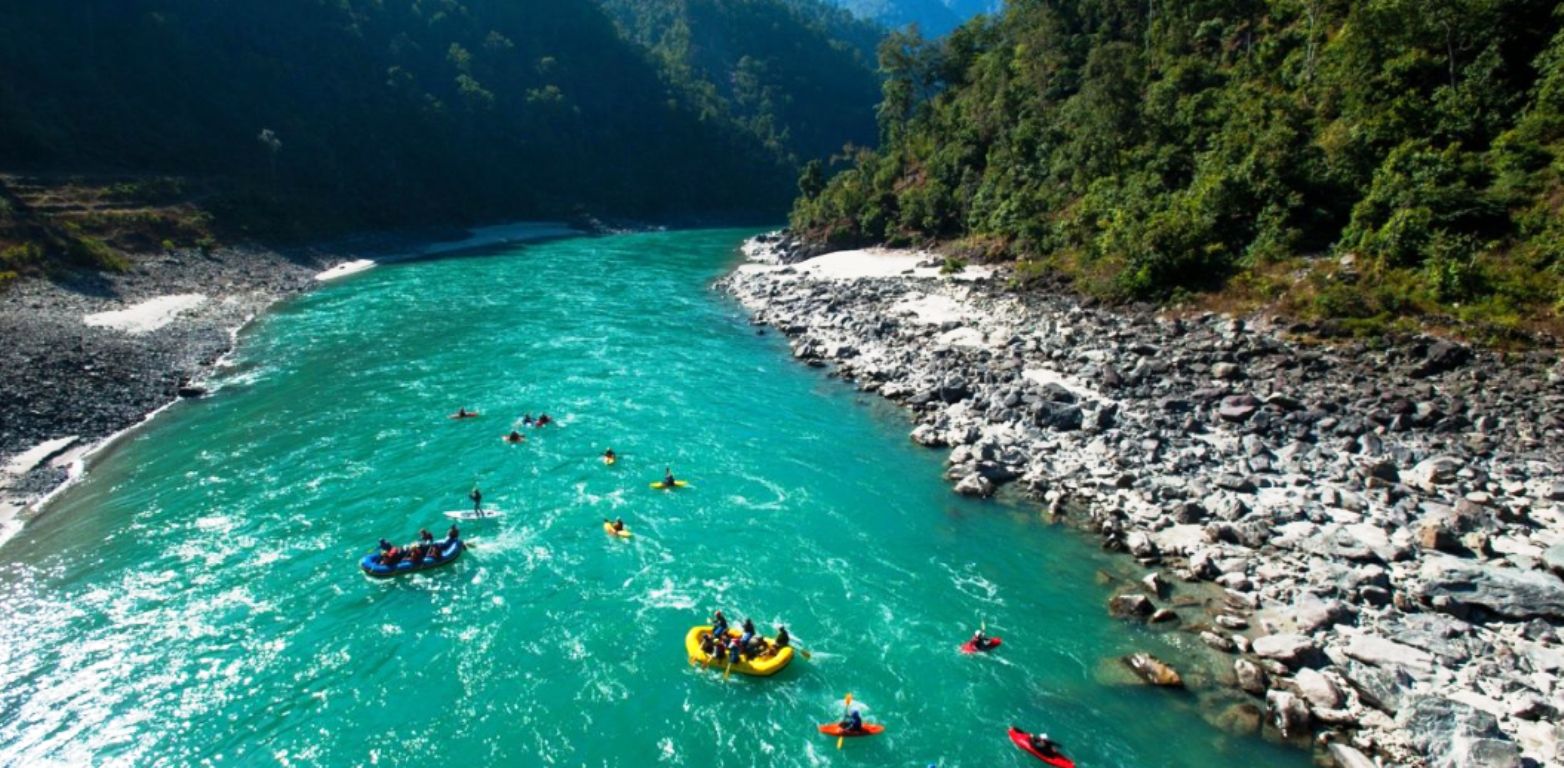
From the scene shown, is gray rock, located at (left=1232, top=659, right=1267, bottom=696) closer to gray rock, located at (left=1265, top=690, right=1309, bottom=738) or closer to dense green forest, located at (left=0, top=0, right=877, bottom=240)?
gray rock, located at (left=1265, top=690, right=1309, bottom=738)

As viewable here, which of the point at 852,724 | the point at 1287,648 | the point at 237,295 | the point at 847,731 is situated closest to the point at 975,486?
the point at 1287,648

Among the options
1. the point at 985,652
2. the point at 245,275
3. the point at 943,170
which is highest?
the point at 943,170

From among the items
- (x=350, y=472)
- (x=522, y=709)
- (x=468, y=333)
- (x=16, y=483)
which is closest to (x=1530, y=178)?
(x=522, y=709)

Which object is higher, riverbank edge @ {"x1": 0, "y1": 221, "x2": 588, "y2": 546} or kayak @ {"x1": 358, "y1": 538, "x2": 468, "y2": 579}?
kayak @ {"x1": 358, "y1": 538, "x2": 468, "y2": 579}

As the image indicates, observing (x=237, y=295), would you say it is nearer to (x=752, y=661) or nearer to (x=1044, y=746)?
(x=752, y=661)

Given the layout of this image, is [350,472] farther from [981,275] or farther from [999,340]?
[981,275]

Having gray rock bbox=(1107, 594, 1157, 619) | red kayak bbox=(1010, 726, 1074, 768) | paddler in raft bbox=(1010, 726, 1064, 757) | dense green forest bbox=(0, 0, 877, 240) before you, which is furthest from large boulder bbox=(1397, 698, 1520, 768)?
dense green forest bbox=(0, 0, 877, 240)
